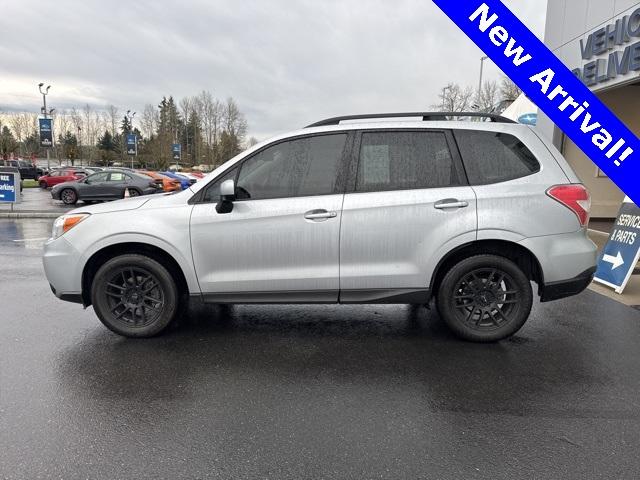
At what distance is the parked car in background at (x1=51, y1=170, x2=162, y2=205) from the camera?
19359 millimetres

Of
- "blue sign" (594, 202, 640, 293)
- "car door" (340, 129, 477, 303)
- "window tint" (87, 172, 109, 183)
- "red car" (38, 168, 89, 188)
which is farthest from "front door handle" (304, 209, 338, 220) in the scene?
"red car" (38, 168, 89, 188)

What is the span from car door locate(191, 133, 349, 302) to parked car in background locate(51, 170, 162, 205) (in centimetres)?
1654

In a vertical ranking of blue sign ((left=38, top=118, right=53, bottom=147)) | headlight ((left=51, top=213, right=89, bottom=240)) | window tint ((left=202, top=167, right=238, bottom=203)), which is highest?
blue sign ((left=38, top=118, right=53, bottom=147))

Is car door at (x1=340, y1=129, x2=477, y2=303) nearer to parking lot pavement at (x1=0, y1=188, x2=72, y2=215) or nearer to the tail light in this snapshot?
the tail light

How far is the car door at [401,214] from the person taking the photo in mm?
4004

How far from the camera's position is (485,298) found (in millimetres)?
4203

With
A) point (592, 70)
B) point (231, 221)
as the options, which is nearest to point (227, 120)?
point (592, 70)

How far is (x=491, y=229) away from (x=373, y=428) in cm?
208

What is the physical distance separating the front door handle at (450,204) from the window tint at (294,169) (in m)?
0.94

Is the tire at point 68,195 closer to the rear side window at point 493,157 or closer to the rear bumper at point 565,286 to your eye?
the rear side window at point 493,157

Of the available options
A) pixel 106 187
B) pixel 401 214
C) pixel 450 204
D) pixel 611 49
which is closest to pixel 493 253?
pixel 450 204

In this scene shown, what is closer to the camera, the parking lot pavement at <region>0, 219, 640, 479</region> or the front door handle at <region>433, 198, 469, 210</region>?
the parking lot pavement at <region>0, 219, 640, 479</region>

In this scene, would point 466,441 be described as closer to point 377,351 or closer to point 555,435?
point 555,435

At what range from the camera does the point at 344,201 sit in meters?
4.04
